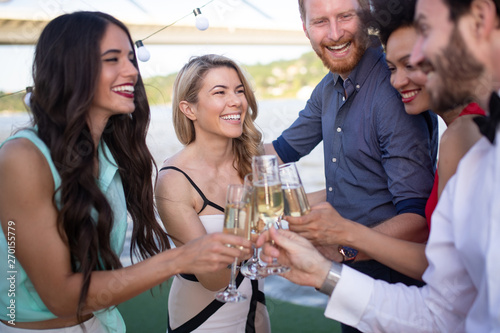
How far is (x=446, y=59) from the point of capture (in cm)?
126

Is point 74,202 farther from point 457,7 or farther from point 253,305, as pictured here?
point 457,7

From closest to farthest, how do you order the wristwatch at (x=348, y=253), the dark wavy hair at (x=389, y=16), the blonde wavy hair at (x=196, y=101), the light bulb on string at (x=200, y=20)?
the dark wavy hair at (x=389, y=16) → the wristwatch at (x=348, y=253) → the blonde wavy hair at (x=196, y=101) → the light bulb on string at (x=200, y=20)

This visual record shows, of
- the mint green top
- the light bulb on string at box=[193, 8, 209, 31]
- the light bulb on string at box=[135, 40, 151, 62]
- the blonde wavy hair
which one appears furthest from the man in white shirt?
the light bulb on string at box=[193, 8, 209, 31]

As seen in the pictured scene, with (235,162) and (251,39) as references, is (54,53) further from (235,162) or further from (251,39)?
(251,39)

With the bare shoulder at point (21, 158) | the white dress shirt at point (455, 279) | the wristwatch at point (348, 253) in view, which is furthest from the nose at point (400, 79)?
the bare shoulder at point (21, 158)

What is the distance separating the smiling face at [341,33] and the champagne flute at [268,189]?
1.04 m

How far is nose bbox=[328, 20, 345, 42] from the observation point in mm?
2363

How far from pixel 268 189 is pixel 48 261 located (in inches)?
30.5

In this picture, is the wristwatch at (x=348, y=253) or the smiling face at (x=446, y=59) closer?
the smiling face at (x=446, y=59)

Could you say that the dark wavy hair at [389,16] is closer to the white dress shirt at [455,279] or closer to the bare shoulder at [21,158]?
the white dress shirt at [455,279]

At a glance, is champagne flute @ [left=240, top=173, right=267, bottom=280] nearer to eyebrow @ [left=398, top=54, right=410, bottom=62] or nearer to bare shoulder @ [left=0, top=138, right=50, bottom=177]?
bare shoulder @ [left=0, top=138, right=50, bottom=177]

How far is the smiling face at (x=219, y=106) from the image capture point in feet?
7.93

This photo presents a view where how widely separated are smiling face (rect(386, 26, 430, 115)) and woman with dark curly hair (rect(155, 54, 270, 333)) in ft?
2.86

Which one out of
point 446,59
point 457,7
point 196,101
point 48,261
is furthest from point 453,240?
point 196,101
